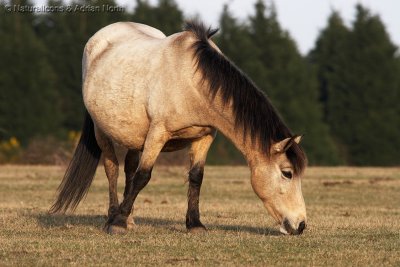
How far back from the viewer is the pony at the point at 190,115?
984cm

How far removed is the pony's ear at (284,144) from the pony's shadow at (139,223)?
1.10 metres

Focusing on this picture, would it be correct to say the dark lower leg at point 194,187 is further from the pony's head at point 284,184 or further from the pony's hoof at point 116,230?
the pony's head at point 284,184

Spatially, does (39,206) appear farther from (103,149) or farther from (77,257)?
(77,257)

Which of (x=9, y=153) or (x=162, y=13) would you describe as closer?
(x=9, y=153)

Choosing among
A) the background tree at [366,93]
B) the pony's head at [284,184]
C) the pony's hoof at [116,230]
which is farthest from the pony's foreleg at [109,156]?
the background tree at [366,93]

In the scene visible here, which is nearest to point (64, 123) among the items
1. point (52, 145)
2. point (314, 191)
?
point (52, 145)

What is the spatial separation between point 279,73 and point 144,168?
93.9 feet

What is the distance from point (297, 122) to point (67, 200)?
26.7 m

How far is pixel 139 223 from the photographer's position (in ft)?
39.5

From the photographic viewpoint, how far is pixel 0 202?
51.2 feet

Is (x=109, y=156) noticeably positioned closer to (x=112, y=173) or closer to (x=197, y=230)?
(x=112, y=173)

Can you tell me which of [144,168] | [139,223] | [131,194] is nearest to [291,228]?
[144,168]

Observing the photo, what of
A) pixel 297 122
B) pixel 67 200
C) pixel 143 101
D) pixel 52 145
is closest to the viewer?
pixel 143 101

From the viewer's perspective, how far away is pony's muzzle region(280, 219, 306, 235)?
31.9ft
